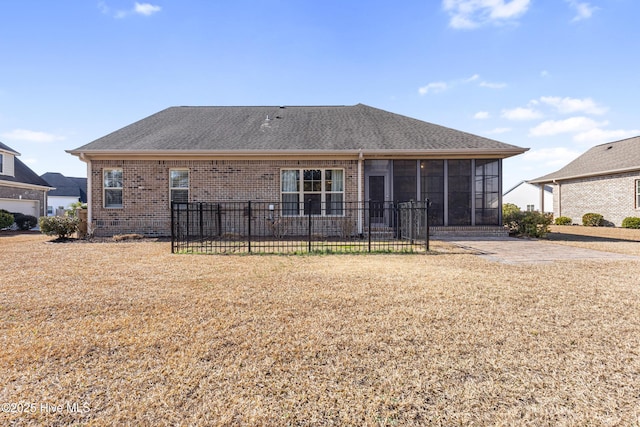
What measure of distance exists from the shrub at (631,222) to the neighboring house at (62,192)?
48273mm

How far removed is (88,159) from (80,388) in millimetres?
11767

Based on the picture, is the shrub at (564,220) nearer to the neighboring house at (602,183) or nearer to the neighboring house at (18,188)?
the neighboring house at (602,183)

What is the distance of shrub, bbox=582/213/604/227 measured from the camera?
1852cm

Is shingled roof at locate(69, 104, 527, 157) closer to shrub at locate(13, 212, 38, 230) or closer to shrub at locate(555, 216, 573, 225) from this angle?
shrub at locate(13, 212, 38, 230)

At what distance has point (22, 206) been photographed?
1812cm

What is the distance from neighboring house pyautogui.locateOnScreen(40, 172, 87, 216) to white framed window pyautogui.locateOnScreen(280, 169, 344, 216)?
3549cm

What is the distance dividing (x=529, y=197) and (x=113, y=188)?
1245 inches

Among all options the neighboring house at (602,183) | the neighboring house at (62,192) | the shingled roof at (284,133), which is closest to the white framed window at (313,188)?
the shingled roof at (284,133)

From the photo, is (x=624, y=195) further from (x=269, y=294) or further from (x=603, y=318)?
(x=269, y=294)

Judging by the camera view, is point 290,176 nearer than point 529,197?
Yes

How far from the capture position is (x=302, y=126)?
1330 cm

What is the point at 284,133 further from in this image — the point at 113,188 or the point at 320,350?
the point at 320,350

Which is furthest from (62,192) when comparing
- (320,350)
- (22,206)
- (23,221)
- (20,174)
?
(320,350)

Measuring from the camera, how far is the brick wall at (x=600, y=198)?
1727 cm
